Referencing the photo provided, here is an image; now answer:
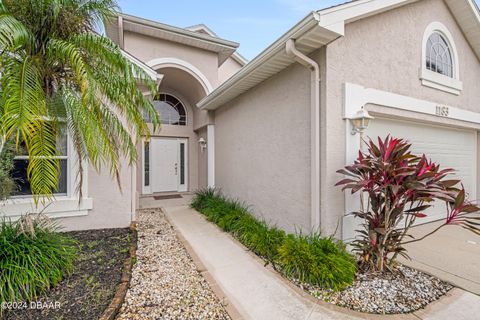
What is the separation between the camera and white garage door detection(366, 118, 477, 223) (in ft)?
17.2

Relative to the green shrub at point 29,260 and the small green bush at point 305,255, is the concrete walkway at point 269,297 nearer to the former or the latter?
the small green bush at point 305,255

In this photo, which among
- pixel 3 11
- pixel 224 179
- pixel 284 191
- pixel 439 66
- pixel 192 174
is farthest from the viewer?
pixel 192 174

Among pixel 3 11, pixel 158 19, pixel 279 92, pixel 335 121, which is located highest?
pixel 158 19

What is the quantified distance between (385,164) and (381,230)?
99 cm

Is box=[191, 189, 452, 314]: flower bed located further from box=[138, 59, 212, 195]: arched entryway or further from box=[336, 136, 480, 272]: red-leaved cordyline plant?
box=[138, 59, 212, 195]: arched entryway

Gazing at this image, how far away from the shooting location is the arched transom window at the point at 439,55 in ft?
19.6

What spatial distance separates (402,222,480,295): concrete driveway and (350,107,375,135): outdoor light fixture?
2.51 metres

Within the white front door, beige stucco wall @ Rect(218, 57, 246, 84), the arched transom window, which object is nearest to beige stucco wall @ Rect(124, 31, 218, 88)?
the white front door

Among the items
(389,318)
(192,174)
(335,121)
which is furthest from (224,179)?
(389,318)

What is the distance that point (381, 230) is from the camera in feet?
11.3

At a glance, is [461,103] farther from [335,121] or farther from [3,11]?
[3,11]

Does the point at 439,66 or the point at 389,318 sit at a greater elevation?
the point at 439,66

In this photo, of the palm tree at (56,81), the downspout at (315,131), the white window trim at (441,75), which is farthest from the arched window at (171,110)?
the white window trim at (441,75)

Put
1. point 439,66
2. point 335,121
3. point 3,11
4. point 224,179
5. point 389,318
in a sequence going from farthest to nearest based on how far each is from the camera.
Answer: point 224,179
point 439,66
point 335,121
point 3,11
point 389,318
